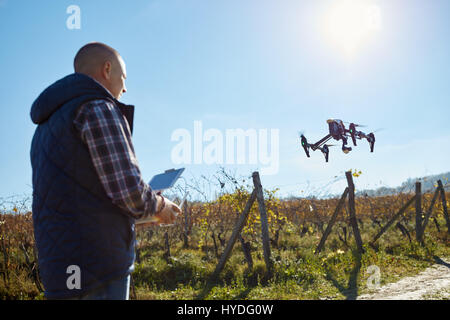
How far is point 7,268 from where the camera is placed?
6.40 m

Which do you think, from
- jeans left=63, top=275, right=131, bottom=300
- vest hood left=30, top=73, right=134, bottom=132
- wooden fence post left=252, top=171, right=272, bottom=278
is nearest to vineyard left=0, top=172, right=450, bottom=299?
wooden fence post left=252, top=171, right=272, bottom=278

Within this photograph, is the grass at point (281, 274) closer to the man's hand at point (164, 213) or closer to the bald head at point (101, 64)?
the man's hand at point (164, 213)

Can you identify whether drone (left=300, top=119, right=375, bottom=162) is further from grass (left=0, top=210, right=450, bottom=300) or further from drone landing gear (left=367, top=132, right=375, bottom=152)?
grass (left=0, top=210, right=450, bottom=300)

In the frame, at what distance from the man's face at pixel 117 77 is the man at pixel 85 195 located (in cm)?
18

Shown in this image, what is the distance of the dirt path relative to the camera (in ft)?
16.7

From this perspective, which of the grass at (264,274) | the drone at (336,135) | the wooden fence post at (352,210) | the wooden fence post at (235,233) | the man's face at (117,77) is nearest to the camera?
the man's face at (117,77)

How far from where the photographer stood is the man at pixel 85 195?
1.20 meters

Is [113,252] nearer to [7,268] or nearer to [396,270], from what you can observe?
[7,268]

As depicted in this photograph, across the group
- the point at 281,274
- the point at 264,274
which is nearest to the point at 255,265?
the point at 264,274

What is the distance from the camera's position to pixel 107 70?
58.2 inches

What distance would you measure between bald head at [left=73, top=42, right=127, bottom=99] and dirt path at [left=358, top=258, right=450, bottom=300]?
5.33 meters

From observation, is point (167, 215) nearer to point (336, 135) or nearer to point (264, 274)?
point (336, 135)

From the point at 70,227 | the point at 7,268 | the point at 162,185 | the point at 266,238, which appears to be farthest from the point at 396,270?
the point at 7,268

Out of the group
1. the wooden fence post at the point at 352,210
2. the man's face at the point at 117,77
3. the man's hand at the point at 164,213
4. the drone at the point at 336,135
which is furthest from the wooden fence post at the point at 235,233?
the man's face at the point at 117,77
